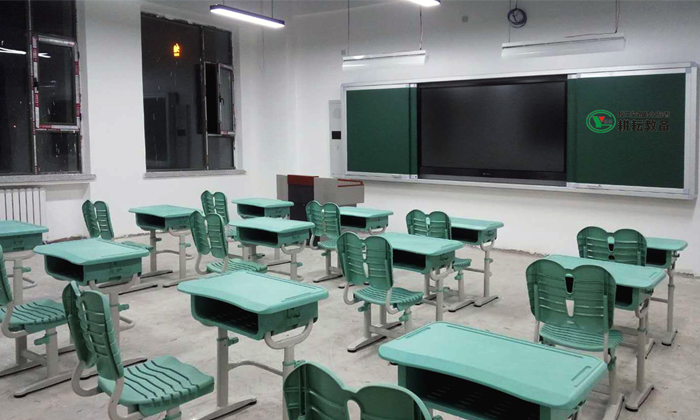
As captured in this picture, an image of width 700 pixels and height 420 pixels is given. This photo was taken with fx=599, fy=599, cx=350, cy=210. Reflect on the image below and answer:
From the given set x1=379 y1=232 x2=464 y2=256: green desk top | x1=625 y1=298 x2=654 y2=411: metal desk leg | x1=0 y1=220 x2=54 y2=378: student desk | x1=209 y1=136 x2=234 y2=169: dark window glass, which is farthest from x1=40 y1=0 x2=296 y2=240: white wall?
x1=625 y1=298 x2=654 y2=411: metal desk leg

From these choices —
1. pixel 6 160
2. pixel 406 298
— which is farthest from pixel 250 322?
pixel 6 160

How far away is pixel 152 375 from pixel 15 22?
718 cm

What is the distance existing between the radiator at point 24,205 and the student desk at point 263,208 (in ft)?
Result: 9.36

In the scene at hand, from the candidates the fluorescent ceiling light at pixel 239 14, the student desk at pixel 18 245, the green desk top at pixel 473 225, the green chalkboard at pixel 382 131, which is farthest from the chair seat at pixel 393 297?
the green chalkboard at pixel 382 131

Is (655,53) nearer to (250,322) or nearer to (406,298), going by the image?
(406,298)

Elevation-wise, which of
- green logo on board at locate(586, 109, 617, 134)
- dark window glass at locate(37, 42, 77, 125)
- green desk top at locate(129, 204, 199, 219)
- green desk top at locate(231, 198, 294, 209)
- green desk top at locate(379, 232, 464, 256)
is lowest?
green desk top at locate(379, 232, 464, 256)

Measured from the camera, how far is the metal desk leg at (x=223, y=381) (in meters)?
3.24

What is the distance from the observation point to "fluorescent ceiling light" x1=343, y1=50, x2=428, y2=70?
7.29m

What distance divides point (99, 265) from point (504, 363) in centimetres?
268

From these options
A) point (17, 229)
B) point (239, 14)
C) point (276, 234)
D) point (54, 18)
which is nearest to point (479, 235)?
point (276, 234)

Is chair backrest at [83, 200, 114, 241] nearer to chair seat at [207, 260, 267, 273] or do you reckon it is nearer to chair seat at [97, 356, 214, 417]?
chair seat at [207, 260, 267, 273]

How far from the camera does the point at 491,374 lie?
190cm

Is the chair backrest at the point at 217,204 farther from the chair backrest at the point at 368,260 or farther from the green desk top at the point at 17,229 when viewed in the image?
the chair backrest at the point at 368,260

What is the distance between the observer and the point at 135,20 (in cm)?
906
